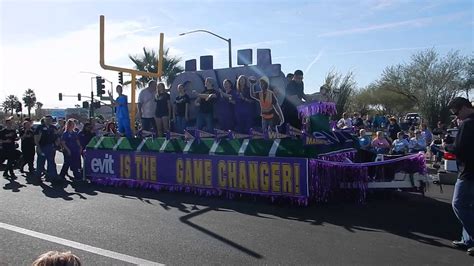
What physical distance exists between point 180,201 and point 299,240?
3.29 m

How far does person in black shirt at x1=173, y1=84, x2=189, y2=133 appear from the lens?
10.8 metres

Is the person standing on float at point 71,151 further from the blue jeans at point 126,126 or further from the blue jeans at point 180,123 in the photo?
the blue jeans at point 180,123

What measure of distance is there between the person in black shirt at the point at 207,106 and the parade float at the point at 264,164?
1.01m

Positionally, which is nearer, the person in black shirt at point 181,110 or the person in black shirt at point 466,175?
the person in black shirt at point 466,175

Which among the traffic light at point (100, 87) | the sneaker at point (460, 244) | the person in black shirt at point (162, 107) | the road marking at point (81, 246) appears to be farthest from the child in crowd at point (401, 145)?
the traffic light at point (100, 87)

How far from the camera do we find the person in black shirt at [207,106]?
10.0 metres

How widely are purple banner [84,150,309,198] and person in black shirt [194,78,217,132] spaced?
142cm

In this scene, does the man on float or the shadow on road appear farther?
the man on float

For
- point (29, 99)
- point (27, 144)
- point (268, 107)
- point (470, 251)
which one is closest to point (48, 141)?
point (27, 144)

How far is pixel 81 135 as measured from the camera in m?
A: 12.5

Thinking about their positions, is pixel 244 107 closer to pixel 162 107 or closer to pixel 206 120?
pixel 206 120

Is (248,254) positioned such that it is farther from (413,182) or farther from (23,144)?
(23,144)

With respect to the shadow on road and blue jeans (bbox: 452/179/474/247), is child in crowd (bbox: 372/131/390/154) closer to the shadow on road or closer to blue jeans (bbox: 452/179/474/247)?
the shadow on road

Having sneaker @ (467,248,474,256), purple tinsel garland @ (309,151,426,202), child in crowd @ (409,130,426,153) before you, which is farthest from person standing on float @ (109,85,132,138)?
sneaker @ (467,248,474,256)
